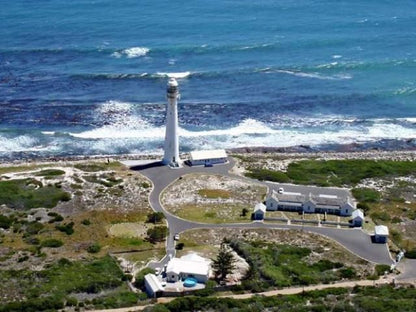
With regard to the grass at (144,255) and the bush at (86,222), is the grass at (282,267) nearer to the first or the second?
the grass at (144,255)

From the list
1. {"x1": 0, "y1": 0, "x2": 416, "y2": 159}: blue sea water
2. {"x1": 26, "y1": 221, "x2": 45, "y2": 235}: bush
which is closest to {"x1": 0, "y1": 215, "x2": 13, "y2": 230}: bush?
{"x1": 26, "y1": 221, "x2": 45, "y2": 235}: bush

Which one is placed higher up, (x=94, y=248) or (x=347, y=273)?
(x=94, y=248)

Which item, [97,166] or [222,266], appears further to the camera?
[97,166]

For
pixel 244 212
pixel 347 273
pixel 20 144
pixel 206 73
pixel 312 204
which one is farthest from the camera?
pixel 206 73

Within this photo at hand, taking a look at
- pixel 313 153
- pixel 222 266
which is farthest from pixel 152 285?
pixel 313 153

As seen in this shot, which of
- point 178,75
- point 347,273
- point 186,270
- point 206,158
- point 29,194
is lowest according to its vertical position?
point 347,273

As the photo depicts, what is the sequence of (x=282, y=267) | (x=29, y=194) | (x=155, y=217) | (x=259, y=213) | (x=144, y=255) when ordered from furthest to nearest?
(x=29, y=194)
(x=259, y=213)
(x=155, y=217)
(x=144, y=255)
(x=282, y=267)

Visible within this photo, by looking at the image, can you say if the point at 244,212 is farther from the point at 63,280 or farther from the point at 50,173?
the point at 50,173

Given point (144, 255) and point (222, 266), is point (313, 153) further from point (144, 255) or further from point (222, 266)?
point (222, 266)
